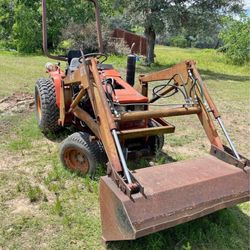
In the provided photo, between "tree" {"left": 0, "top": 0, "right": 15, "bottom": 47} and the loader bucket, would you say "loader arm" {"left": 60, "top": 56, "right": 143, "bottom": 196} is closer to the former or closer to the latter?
the loader bucket

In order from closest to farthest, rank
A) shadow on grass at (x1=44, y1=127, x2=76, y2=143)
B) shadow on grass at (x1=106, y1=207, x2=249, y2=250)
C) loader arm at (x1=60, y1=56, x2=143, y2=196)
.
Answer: loader arm at (x1=60, y1=56, x2=143, y2=196) → shadow on grass at (x1=106, y1=207, x2=249, y2=250) → shadow on grass at (x1=44, y1=127, x2=76, y2=143)

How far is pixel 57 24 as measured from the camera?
1658cm

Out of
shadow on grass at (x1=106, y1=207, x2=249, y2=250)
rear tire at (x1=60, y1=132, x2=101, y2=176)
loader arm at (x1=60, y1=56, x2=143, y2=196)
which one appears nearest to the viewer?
loader arm at (x1=60, y1=56, x2=143, y2=196)

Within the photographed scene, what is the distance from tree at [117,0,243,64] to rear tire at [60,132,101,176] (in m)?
9.41

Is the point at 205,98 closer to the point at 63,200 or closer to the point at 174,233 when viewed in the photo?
the point at 174,233

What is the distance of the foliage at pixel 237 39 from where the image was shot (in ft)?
53.0

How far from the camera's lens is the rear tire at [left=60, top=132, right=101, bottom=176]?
3441mm

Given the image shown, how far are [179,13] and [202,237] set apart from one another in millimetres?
10601

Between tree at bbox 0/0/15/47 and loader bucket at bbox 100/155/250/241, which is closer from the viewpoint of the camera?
loader bucket at bbox 100/155/250/241

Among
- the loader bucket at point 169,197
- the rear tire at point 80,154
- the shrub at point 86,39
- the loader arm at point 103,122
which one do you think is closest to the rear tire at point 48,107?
the loader arm at point 103,122

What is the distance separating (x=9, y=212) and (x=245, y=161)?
2.02 meters

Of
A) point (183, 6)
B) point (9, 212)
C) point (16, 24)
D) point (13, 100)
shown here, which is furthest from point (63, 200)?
point (16, 24)

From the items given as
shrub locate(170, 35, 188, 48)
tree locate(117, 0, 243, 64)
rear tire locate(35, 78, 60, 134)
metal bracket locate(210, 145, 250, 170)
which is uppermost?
tree locate(117, 0, 243, 64)

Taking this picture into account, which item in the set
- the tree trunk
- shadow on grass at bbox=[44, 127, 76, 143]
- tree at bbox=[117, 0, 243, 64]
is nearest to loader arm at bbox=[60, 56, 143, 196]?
shadow on grass at bbox=[44, 127, 76, 143]
